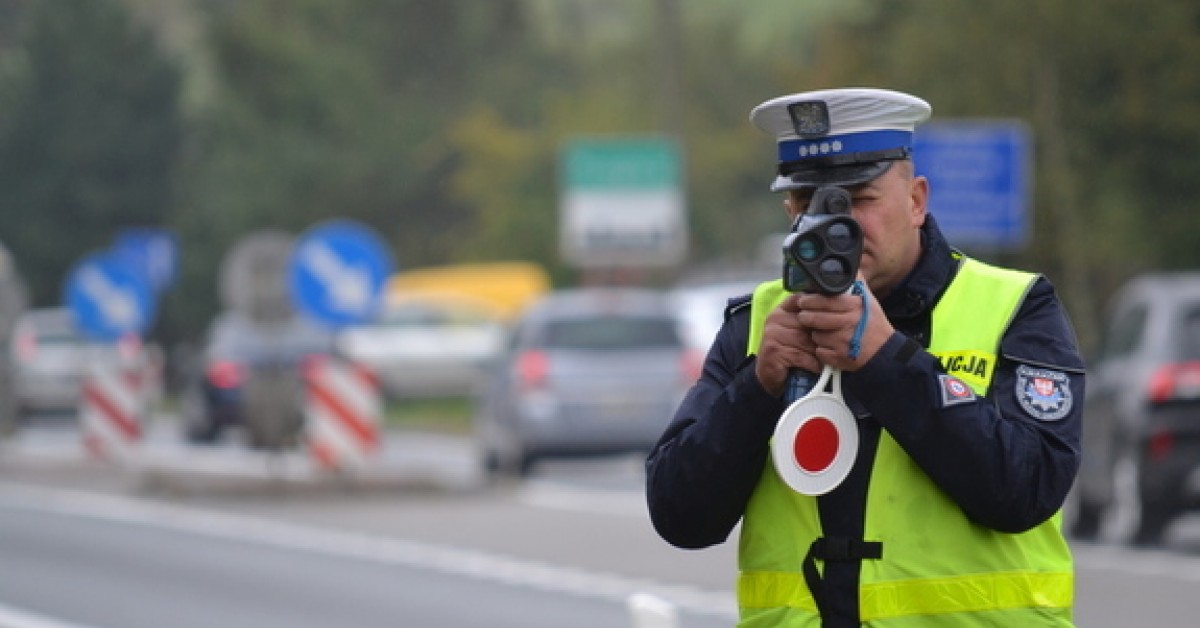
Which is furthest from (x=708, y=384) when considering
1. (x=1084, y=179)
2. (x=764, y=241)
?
(x=764, y=241)

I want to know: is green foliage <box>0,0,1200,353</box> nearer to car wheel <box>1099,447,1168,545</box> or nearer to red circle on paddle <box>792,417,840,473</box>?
car wheel <box>1099,447,1168,545</box>

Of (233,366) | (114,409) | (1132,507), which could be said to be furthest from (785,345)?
(233,366)

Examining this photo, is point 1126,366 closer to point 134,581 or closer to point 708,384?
point 134,581

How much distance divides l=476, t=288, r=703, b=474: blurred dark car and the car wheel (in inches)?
283

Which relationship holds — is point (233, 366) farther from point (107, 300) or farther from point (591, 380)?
point (591, 380)

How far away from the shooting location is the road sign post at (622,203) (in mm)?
36688

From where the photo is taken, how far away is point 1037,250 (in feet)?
96.4

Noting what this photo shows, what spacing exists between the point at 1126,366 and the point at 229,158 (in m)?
60.8

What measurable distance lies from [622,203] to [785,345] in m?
33.6

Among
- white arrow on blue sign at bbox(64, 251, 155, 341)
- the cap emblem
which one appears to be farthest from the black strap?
white arrow on blue sign at bbox(64, 251, 155, 341)

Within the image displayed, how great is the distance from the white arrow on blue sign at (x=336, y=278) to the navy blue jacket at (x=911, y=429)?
19646 mm

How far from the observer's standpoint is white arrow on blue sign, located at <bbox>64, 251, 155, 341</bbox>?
29.8 m

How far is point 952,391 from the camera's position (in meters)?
4.20

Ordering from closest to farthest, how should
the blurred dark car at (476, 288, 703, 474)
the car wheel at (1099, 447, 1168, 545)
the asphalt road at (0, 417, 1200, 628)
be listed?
1. the asphalt road at (0, 417, 1200, 628)
2. the car wheel at (1099, 447, 1168, 545)
3. the blurred dark car at (476, 288, 703, 474)
